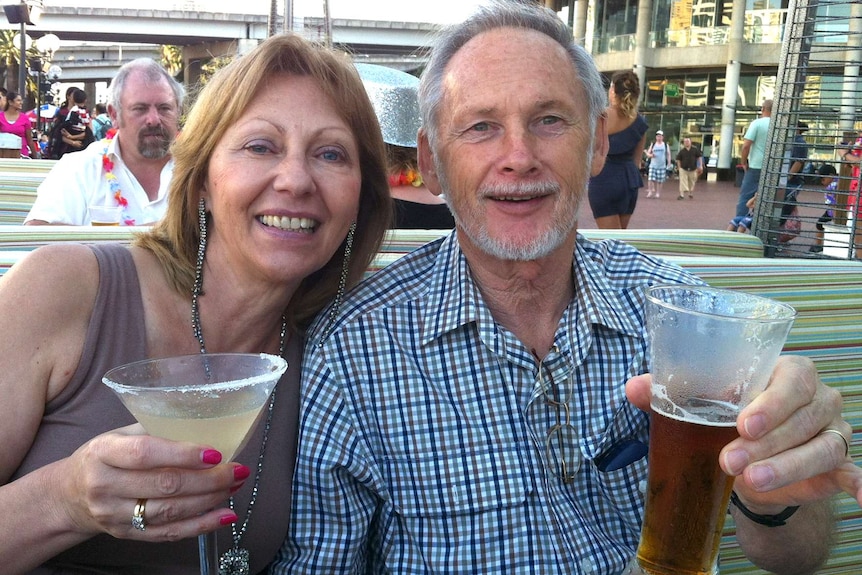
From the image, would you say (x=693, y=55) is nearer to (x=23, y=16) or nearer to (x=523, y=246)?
(x=23, y=16)

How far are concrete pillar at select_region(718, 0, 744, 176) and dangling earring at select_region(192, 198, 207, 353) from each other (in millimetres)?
35861

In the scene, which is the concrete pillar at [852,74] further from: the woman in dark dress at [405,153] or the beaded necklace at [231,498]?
the beaded necklace at [231,498]

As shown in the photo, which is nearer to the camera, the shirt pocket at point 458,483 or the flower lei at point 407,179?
the shirt pocket at point 458,483

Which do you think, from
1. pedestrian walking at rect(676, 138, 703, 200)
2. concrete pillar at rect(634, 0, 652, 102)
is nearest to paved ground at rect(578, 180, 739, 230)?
pedestrian walking at rect(676, 138, 703, 200)

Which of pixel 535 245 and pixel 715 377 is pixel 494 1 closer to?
pixel 535 245

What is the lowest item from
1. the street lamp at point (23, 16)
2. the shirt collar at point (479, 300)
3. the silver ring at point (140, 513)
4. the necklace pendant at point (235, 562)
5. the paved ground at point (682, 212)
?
the paved ground at point (682, 212)

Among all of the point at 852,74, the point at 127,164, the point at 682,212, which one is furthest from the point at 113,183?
the point at 682,212

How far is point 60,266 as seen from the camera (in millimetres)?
1771

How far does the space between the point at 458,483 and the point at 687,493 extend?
27.8 inches

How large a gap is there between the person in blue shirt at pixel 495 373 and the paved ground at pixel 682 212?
9.48 m

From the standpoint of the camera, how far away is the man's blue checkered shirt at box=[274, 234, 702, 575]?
181 cm

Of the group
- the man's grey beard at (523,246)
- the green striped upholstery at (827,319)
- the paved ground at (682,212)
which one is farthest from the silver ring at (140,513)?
the paved ground at (682,212)

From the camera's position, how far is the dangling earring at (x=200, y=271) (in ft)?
6.41

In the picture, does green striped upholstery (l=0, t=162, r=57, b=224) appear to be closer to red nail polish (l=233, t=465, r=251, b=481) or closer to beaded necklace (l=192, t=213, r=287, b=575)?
beaded necklace (l=192, t=213, r=287, b=575)
